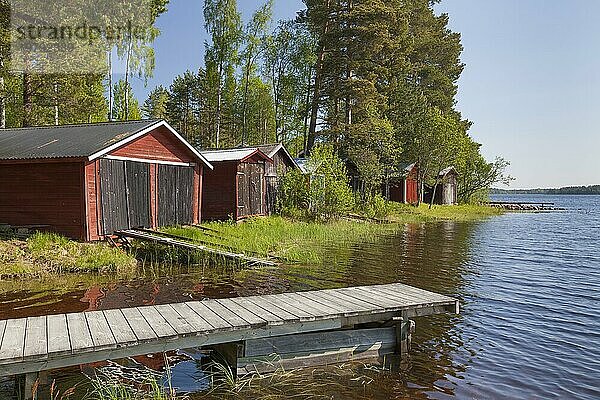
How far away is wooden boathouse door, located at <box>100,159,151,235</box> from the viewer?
49.8 feet

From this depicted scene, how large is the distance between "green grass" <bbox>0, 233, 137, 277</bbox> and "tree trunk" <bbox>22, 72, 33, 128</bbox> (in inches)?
398

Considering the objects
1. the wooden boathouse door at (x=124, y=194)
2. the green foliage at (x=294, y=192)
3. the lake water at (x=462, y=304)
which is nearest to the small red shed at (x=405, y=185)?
the green foliage at (x=294, y=192)

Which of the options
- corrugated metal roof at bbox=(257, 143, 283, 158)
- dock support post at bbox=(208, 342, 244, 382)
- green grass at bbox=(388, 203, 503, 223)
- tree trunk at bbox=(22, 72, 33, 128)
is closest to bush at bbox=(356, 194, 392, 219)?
green grass at bbox=(388, 203, 503, 223)

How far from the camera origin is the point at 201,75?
51.6m

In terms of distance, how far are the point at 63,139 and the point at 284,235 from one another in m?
8.31

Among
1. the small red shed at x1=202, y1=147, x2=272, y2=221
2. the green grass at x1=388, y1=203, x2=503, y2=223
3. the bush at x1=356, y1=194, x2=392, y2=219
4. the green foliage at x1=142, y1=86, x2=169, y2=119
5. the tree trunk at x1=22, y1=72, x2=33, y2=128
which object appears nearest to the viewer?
the tree trunk at x1=22, y1=72, x2=33, y2=128

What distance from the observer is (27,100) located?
2200cm

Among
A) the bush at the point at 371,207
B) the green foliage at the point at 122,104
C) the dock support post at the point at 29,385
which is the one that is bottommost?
the dock support post at the point at 29,385

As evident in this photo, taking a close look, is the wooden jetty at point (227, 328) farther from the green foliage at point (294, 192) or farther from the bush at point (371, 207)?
the bush at point (371, 207)

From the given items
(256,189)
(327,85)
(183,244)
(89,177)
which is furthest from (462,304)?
(327,85)

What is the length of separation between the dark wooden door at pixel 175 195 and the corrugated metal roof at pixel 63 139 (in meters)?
→ 2.00

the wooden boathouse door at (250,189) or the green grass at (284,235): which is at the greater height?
the wooden boathouse door at (250,189)

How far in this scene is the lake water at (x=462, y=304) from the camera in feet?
21.1

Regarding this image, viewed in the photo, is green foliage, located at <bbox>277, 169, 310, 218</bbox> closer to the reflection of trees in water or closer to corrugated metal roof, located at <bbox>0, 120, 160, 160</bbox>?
the reflection of trees in water
